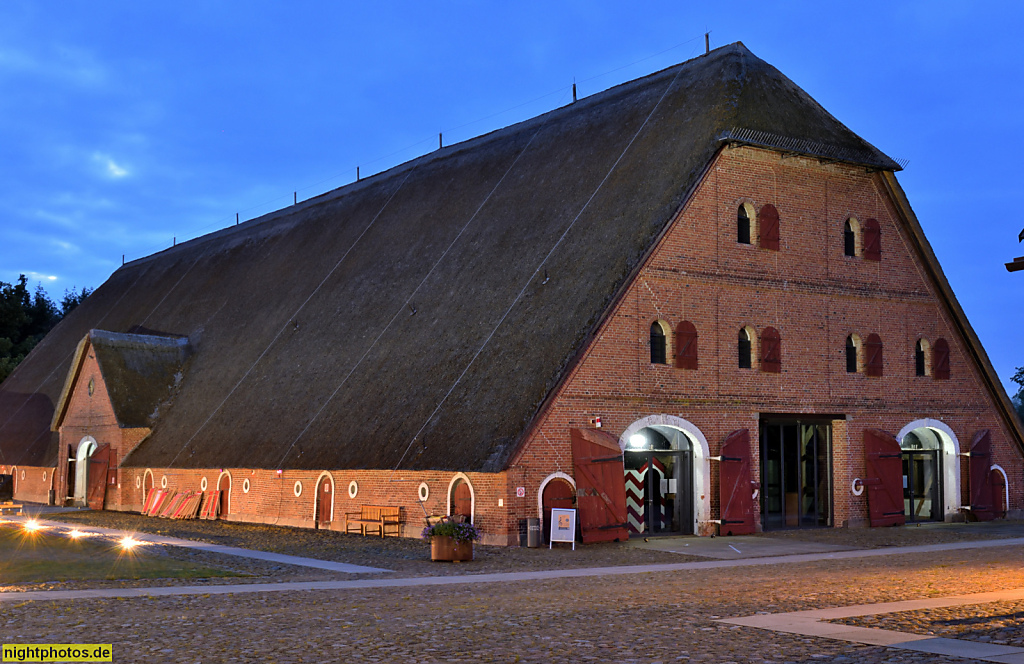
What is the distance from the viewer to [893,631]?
14.3 m

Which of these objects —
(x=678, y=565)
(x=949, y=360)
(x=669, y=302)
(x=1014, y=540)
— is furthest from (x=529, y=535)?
(x=949, y=360)

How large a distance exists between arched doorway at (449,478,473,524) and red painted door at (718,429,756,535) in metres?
7.50

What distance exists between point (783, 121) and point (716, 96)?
86.9 inches

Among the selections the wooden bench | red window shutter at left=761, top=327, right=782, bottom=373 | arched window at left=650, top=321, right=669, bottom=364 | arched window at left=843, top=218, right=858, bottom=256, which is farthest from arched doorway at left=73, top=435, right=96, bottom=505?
arched window at left=843, top=218, right=858, bottom=256

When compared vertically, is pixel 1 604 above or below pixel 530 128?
below

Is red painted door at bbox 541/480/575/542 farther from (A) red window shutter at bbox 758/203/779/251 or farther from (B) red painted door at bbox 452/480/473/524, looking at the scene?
(A) red window shutter at bbox 758/203/779/251

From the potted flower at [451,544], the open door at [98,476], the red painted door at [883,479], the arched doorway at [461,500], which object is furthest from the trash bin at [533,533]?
the open door at [98,476]

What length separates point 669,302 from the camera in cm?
3180

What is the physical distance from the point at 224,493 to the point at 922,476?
81.6 ft

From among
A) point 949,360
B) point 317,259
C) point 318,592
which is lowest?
point 318,592

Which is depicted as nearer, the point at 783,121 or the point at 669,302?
the point at 669,302

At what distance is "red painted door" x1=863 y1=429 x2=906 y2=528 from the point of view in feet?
115

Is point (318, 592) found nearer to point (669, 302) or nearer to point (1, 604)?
point (1, 604)

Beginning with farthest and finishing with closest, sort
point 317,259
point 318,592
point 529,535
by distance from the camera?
point 317,259
point 529,535
point 318,592
